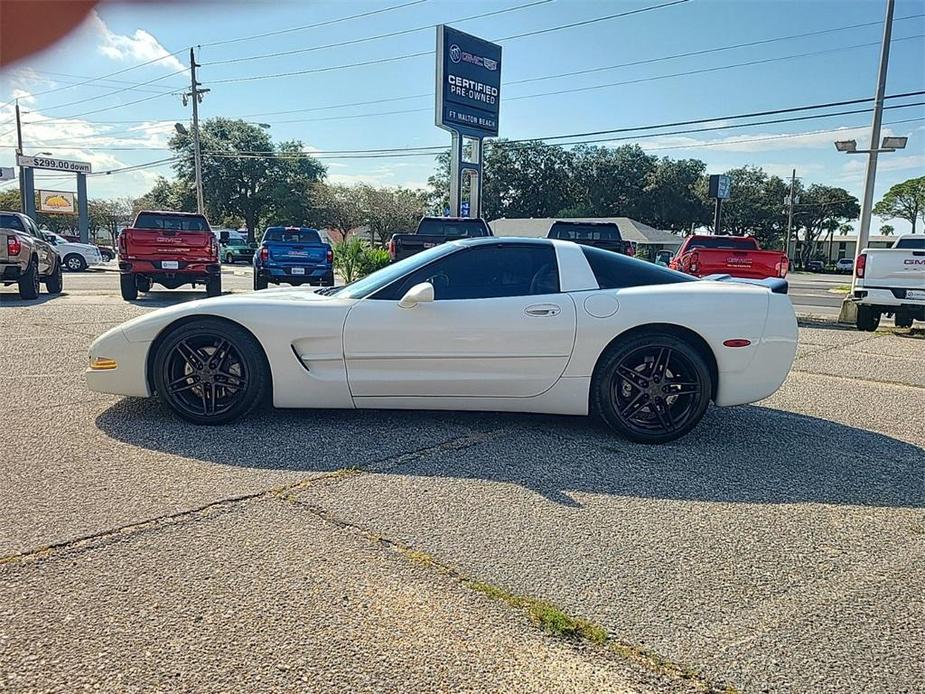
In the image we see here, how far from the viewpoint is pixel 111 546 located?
9.20 ft

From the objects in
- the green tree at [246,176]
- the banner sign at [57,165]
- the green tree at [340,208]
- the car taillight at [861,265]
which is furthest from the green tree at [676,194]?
the car taillight at [861,265]

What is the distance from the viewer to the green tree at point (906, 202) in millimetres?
69438

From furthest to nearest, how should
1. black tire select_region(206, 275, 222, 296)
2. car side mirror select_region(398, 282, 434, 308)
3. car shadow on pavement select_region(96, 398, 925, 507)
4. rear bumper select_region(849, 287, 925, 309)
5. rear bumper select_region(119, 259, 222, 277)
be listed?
black tire select_region(206, 275, 222, 296)
rear bumper select_region(119, 259, 222, 277)
rear bumper select_region(849, 287, 925, 309)
car side mirror select_region(398, 282, 434, 308)
car shadow on pavement select_region(96, 398, 925, 507)

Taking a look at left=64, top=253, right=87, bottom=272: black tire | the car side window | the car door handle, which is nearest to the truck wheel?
the car side window

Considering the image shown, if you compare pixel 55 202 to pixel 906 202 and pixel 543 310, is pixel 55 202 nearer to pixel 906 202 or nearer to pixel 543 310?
pixel 543 310

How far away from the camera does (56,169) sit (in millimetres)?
36062

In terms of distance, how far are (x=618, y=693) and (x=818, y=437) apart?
335 centimetres

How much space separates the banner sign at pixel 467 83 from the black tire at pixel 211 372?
20.8 m

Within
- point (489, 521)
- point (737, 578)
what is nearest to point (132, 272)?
point (489, 521)

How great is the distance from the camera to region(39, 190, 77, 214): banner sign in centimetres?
4484

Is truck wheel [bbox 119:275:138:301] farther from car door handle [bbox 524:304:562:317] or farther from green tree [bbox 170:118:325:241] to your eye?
green tree [bbox 170:118:325:241]

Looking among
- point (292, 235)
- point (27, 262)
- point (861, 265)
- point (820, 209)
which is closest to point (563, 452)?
point (861, 265)

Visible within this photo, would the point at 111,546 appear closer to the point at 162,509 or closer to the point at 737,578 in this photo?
the point at 162,509

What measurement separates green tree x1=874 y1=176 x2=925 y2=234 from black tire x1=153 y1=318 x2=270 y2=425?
80.9 metres
